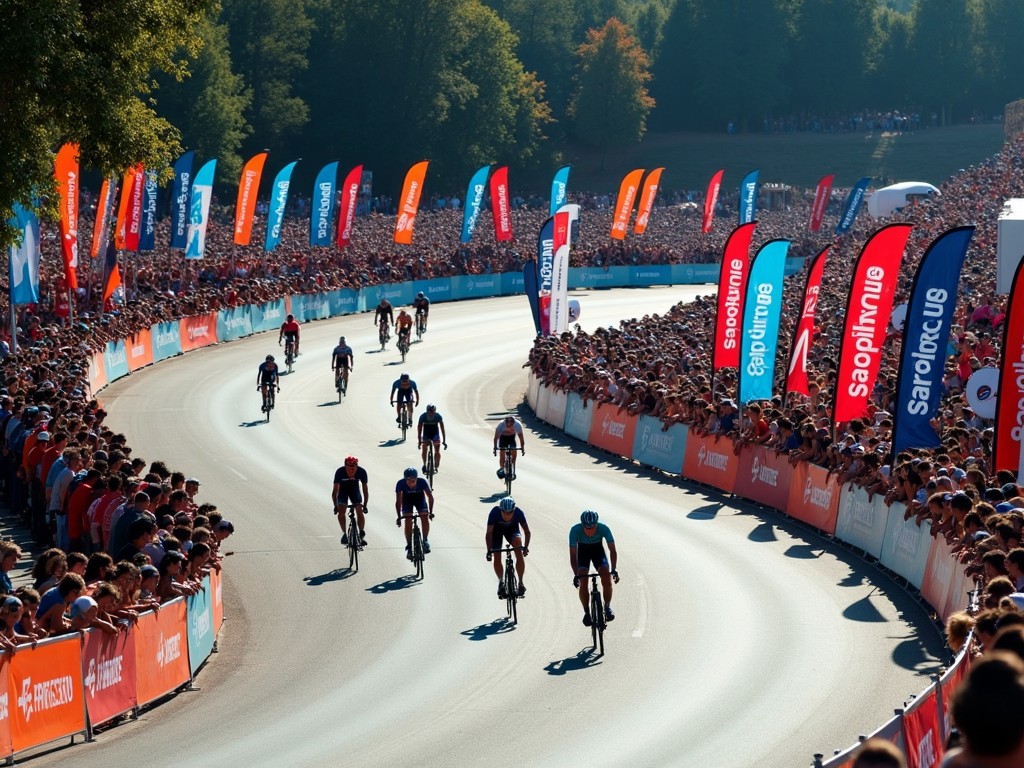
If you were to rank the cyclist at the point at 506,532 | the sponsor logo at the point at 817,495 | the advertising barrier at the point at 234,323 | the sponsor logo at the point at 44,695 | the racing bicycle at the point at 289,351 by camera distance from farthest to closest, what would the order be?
1. the advertising barrier at the point at 234,323
2. the racing bicycle at the point at 289,351
3. the sponsor logo at the point at 817,495
4. the cyclist at the point at 506,532
5. the sponsor logo at the point at 44,695

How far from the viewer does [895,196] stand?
78250 millimetres

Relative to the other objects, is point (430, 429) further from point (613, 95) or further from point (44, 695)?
point (613, 95)

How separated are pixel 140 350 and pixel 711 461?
19.0m

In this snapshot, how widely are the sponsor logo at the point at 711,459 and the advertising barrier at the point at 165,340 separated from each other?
19.1 meters

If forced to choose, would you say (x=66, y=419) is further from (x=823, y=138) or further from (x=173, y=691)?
(x=823, y=138)

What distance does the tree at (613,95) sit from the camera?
108 m

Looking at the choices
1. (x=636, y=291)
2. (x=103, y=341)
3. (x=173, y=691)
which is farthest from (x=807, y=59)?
(x=173, y=691)

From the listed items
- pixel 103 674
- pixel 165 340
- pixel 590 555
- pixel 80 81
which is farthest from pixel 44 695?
pixel 165 340

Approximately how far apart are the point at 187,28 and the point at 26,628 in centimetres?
1206

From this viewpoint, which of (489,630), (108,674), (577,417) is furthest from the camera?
(577,417)

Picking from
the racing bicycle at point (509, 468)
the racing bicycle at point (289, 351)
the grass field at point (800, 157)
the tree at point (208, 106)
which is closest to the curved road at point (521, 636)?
the racing bicycle at point (509, 468)

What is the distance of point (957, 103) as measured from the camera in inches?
4764

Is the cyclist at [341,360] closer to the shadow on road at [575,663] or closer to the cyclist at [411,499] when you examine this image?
the cyclist at [411,499]

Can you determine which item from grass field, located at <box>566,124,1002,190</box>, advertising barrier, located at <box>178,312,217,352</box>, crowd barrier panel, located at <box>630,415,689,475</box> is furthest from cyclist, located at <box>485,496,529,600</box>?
grass field, located at <box>566,124,1002,190</box>
